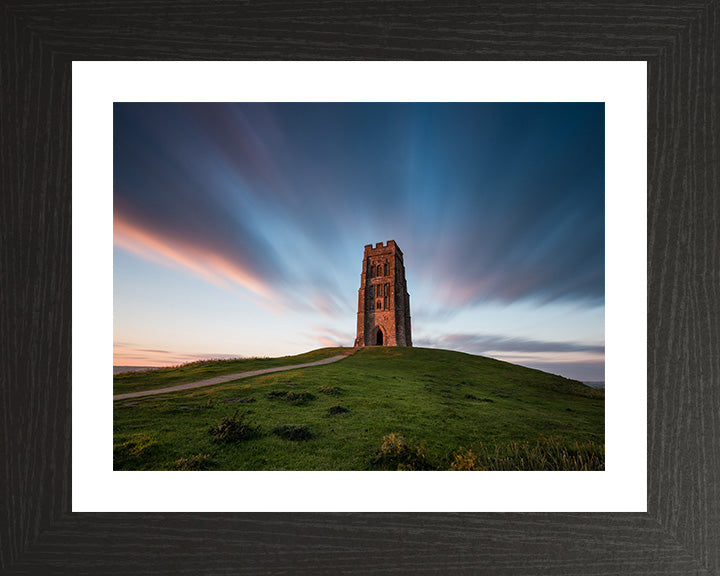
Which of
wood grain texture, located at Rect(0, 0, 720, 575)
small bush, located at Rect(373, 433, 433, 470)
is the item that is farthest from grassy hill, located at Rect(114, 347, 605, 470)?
wood grain texture, located at Rect(0, 0, 720, 575)

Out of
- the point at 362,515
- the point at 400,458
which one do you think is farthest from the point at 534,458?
the point at 362,515

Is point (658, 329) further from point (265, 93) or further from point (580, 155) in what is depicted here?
point (580, 155)

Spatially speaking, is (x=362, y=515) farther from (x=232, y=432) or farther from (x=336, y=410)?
(x=336, y=410)

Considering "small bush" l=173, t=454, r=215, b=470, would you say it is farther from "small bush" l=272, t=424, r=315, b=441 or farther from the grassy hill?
"small bush" l=272, t=424, r=315, b=441

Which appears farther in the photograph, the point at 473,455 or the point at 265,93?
the point at 473,455

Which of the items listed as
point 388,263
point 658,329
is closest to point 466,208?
point 658,329

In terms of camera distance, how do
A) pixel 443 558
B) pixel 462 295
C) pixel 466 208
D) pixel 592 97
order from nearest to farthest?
pixel 443 558, pixel 592 97, pixel 466 208, pixel 462 295

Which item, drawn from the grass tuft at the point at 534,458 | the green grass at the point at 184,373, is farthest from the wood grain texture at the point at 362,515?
the green grass at the point at 184,373
